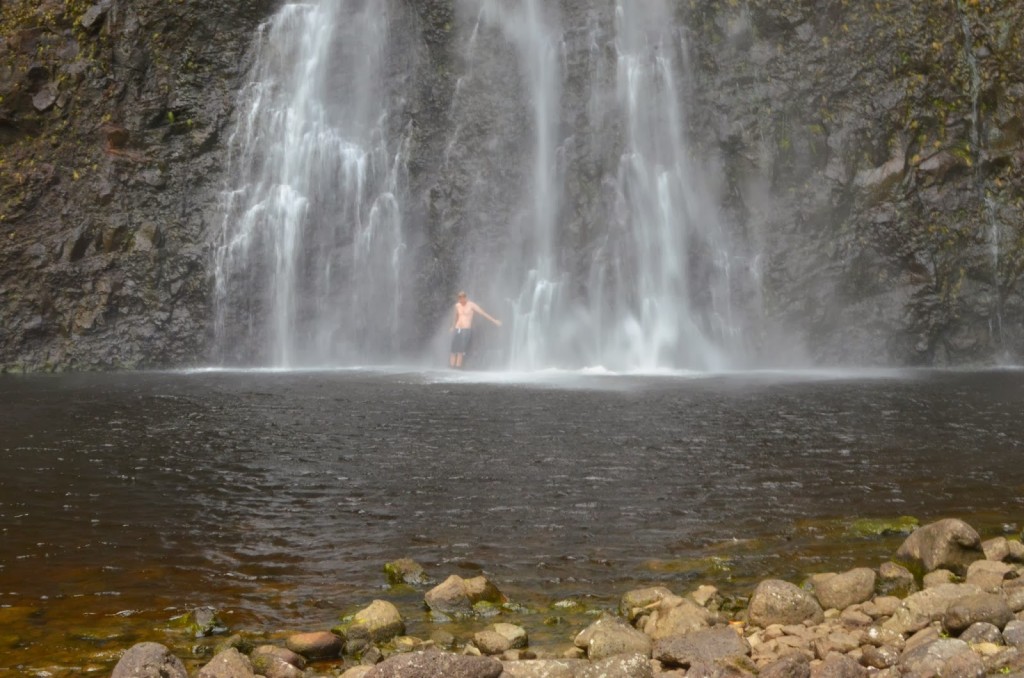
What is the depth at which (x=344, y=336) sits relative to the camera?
32.0 meters

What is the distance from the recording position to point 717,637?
7.27 m

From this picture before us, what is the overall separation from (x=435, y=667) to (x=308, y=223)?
27.2 metres

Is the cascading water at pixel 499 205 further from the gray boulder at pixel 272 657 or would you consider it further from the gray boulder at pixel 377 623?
the gray boulder at pixel 272 657

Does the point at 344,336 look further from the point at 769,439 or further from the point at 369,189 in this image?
the point at 769,439

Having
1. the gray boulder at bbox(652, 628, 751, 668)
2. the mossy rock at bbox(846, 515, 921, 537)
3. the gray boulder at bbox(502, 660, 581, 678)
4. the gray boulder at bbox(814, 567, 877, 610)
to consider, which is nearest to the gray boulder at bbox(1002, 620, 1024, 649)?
the gray boulder at bbox(814, 567, 877, 610)

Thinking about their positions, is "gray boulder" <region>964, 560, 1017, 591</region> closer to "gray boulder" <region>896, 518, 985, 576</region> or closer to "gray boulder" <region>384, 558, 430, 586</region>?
"gray boulder" <region>896, 518, 985, 576</region>

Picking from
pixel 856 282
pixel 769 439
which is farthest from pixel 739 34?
pixel 769 439

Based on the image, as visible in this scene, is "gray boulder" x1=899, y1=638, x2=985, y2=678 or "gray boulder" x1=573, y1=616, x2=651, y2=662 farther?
"gray boulder" x1=573, y1=616, x2=651, y2=662

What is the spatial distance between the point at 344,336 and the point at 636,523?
73.0 feet

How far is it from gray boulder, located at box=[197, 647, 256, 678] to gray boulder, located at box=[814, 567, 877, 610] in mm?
4807

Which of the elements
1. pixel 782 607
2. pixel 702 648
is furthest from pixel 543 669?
pixel 782 607

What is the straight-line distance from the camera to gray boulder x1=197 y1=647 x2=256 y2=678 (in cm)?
675

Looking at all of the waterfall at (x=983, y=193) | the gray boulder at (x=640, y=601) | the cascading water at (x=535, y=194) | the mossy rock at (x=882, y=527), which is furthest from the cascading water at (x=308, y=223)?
the gray boulder at (x=640, y=601)

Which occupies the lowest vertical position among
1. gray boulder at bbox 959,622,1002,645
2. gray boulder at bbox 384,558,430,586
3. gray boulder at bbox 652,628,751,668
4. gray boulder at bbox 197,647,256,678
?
gray boulder at bbox 197,647,256,678
